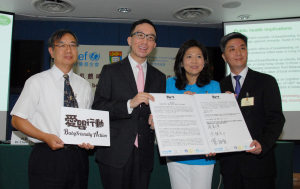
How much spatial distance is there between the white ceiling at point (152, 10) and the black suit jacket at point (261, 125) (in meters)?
2.97

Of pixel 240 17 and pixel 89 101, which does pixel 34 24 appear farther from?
pixel 240 17

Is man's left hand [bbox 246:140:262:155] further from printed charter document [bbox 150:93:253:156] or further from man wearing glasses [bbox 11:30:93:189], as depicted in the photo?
man wearing glasses [bbox 11:30:93:189]

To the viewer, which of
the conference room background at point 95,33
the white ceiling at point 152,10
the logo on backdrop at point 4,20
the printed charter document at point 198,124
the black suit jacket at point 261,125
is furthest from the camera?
the conference room background at point 95,33

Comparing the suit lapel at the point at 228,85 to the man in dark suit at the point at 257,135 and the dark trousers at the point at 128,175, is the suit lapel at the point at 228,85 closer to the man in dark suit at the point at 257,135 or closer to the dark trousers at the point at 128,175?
the man in dark suit at the point at 257,135

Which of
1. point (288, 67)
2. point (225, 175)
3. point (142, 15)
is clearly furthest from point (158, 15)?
point (225, 175)

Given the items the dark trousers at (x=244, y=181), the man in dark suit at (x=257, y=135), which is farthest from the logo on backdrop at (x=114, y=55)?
the dark trousers at (x=244, y=181)

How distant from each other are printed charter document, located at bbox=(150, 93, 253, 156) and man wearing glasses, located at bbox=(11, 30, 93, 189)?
2.00 ft

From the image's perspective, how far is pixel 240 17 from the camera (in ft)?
→ 16.8

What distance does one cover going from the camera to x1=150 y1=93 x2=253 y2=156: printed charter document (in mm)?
1630

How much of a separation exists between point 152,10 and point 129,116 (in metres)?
3.65

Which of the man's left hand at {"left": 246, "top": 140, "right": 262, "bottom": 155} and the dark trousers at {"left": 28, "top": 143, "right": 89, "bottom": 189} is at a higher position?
the man's left hand at {"left": 246, "top": 140, "right": 262, "bottom": 155}

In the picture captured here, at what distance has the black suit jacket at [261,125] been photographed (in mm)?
1842

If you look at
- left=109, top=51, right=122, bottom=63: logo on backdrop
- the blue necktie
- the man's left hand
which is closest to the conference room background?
left=109, top=51, right=122, bottom=63: logo on backdrop

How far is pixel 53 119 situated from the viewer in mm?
1783
